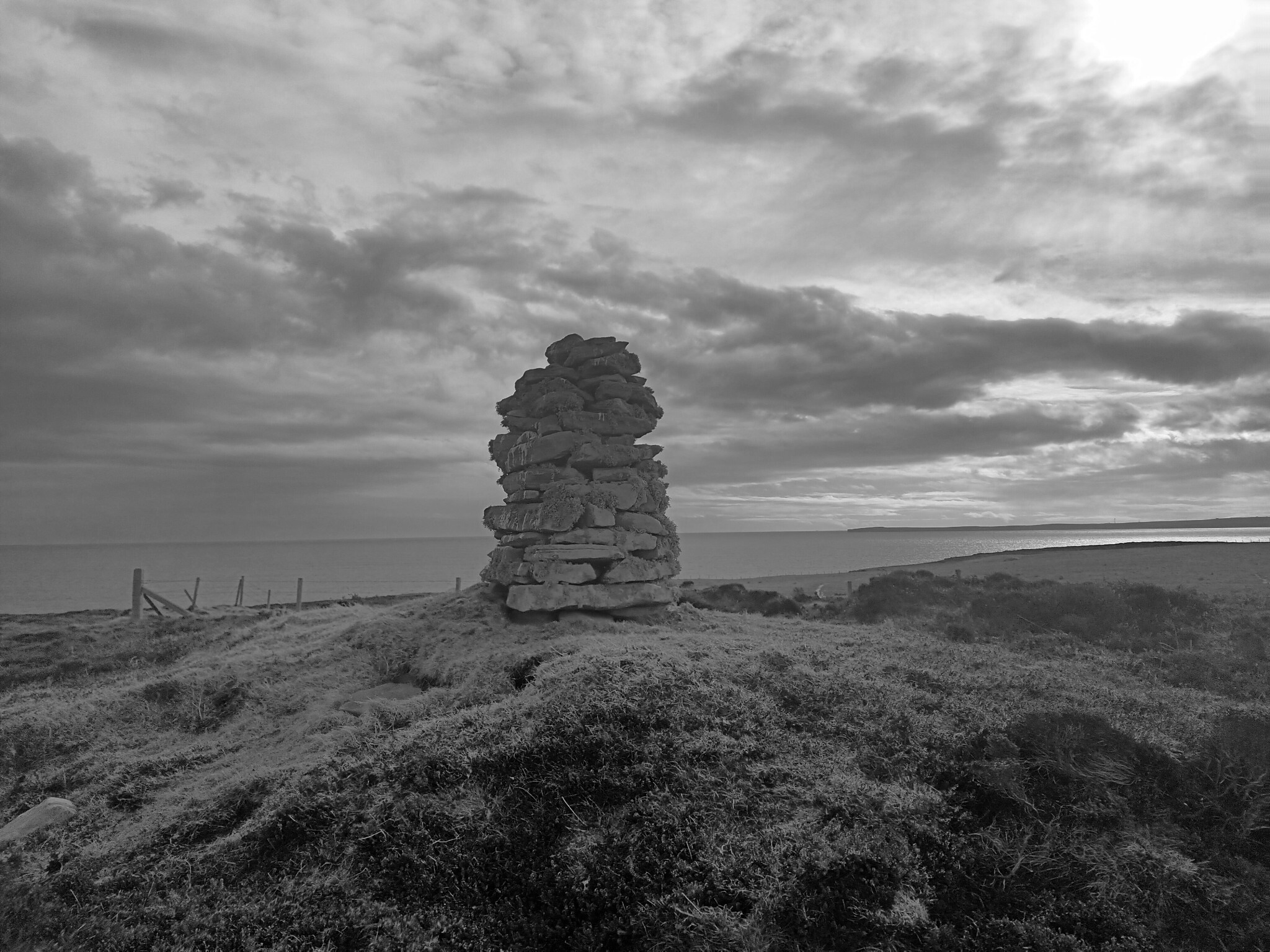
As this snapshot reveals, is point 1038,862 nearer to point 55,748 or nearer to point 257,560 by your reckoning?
point 55,748

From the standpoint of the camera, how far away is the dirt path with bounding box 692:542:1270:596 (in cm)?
2755

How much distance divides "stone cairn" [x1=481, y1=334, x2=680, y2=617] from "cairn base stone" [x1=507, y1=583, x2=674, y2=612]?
17mm

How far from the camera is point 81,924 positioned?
5.02 meters

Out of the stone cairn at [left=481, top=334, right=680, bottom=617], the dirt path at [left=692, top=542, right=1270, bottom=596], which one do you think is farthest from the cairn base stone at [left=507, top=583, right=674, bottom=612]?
the dirt path at [left=692, top=542, right=1270, bottom=596]

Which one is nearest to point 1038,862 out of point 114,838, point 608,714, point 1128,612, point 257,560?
point 608,714

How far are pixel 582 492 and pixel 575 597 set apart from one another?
1950mm

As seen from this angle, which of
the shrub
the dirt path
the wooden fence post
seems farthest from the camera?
the dirt path

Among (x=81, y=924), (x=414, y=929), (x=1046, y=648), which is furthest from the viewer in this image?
(x=1046, y=648)

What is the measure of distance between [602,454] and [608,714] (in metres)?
6.77

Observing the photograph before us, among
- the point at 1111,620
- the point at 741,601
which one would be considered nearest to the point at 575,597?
the point at 741,601

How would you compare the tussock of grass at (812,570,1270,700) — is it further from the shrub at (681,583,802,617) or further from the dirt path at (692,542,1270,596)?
the dirt path at (692,542,1270,596)

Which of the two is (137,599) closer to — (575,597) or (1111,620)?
(575,597)

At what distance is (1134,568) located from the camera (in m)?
35.2

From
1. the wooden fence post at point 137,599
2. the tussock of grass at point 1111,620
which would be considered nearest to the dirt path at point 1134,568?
the tussock of grass at point 1111,620
